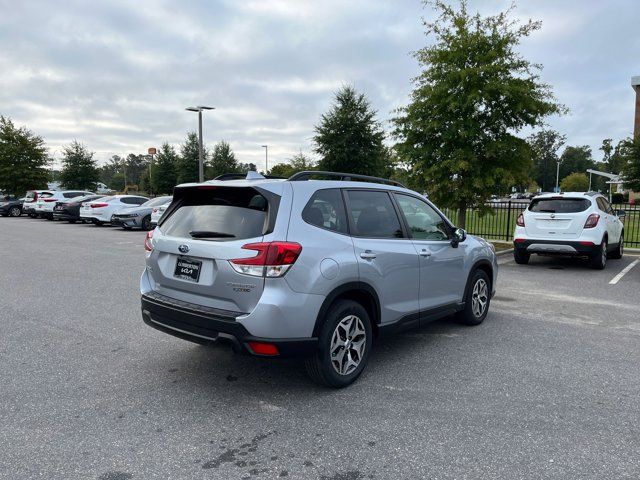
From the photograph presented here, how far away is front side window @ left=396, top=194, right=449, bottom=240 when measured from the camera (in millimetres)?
4957

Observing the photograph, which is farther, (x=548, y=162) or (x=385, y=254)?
(x=548, y=162)

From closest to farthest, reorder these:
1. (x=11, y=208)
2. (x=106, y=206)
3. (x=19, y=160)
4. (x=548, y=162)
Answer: (x=106, y=206) < (x=11, y=208) < (x=19, y=160) < (x=548, y=162)

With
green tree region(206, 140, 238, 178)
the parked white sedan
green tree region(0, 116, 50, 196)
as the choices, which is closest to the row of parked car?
the parked white sedan

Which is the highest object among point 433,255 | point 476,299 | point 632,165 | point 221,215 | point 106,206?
point 632,165

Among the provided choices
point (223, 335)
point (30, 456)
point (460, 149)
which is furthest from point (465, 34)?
point (30, 456)

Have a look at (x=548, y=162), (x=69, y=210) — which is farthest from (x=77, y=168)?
(x=548, y=162)

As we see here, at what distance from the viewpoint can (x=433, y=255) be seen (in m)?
5.05

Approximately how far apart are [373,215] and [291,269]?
1260mm

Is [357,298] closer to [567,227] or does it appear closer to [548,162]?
[567,227]

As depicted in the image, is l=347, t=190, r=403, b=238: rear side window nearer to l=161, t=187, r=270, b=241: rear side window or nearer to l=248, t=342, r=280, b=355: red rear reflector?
l=161, t=187, r=270, b=241: rear side window

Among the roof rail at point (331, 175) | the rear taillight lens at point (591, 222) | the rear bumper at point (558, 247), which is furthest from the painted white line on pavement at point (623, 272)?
the roof rail at point (331, 175)

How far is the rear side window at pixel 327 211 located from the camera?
390 cm

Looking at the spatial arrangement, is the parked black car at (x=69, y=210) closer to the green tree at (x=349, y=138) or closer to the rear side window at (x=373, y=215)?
the green tree at (x=349, y=138)

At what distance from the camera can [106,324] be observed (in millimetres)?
5902
